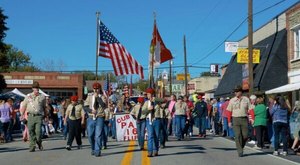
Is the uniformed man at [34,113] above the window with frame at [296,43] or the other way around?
the other way around

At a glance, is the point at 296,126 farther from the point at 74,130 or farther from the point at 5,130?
the point at 5,130

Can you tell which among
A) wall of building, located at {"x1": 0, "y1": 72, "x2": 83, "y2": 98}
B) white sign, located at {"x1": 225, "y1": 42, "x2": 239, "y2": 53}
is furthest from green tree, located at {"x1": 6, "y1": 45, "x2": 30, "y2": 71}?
white sign, located at {"x1": 225, "y1": 42, "x2": 239, "y2": 53}

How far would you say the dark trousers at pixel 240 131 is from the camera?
507 inches

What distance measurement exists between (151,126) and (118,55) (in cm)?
1133

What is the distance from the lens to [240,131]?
13.0m

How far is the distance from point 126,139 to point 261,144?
17.2 ft

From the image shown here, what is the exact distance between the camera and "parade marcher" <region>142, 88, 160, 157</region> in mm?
12562

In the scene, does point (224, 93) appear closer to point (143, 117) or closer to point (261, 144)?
point (261, 144)

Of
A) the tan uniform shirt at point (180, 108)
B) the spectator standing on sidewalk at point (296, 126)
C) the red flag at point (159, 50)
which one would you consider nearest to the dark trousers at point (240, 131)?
the spectator standing on sidewalk at point (296, 126)

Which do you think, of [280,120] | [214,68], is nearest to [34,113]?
[280,120]

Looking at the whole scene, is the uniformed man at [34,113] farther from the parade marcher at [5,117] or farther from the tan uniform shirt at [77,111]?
the parade marcher at [5,117]

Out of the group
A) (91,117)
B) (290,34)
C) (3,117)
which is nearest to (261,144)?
(91,117)

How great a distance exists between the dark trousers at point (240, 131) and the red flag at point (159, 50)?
12747mm

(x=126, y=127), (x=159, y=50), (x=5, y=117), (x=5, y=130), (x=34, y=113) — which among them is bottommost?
(x=5, y=130)
